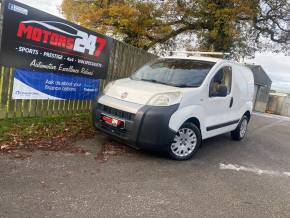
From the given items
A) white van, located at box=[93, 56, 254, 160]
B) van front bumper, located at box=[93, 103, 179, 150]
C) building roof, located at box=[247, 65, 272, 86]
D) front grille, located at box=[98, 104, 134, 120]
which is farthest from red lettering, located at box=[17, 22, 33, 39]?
building roof, located at box=[247, 65, 272, 86]

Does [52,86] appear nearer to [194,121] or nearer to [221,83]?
[194,121]

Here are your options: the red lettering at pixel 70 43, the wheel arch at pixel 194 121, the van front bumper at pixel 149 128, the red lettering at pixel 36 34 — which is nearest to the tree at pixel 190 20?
the red lettering at pixel 70 43

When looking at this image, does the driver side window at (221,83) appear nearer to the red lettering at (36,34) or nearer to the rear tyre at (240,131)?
the rear tyre at (240,131)

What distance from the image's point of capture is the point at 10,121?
616 centimetres

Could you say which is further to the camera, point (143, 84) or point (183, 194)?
point (143, 84)

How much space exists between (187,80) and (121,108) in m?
1.46

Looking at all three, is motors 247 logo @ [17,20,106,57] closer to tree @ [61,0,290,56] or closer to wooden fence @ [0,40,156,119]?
wooden fence @ [0,40,156,119]

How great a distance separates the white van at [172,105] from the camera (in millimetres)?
5020

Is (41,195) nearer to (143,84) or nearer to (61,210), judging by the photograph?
(61,210)

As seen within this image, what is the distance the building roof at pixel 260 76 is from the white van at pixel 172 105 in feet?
73.8

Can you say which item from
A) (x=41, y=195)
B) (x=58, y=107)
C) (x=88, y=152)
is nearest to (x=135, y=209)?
(x=41, y=195)

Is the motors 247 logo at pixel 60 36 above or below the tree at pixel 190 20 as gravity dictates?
below

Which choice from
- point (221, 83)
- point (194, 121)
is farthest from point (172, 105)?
point (221, 83)

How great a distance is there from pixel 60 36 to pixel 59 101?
4.94ft
